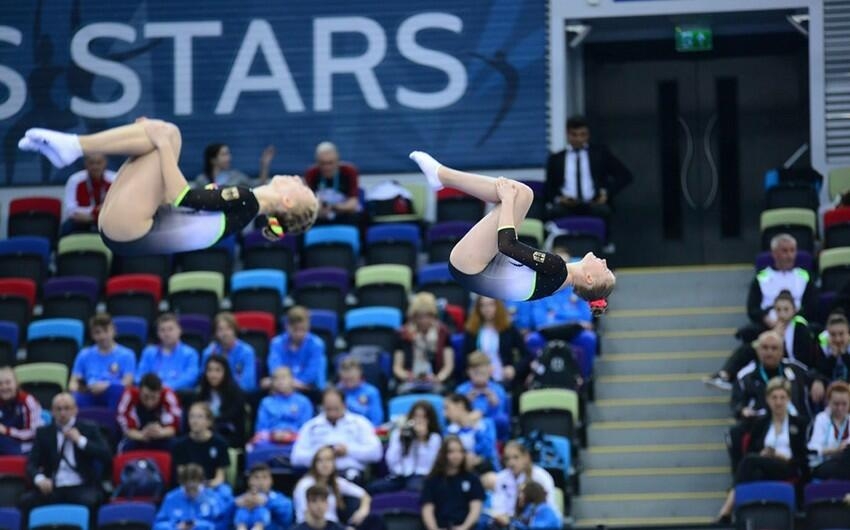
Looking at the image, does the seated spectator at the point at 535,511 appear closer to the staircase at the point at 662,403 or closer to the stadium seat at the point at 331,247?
the staircase at the point at 662,403

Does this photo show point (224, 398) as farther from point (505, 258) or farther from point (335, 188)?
point (505, 258)

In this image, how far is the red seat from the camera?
16188mm

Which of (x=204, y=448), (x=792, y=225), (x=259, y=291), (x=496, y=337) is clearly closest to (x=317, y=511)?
(x=204, y=448)

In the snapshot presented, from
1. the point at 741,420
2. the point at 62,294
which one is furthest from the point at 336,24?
the point at 741,420

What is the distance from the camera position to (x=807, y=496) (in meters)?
13.6

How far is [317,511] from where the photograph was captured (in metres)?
13.6

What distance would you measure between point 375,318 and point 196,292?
1780mm

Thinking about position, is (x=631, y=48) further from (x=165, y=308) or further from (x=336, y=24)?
(x=165, y=308)

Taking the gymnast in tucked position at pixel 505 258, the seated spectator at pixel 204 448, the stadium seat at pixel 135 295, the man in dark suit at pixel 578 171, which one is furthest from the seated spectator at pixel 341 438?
the gymnast in tucked position at pixel 505 258

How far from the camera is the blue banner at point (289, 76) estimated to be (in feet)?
62.2

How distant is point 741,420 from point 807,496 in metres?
1.00

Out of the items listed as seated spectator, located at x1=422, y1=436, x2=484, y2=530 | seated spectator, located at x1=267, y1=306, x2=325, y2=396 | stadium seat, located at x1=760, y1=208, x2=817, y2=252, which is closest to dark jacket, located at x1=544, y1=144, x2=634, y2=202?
stadium seat, located at x1=760, y1=208, x2=817, y2=252

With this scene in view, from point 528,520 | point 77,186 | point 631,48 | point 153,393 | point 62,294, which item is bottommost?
point 528,520

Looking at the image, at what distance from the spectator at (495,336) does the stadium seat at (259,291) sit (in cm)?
199
